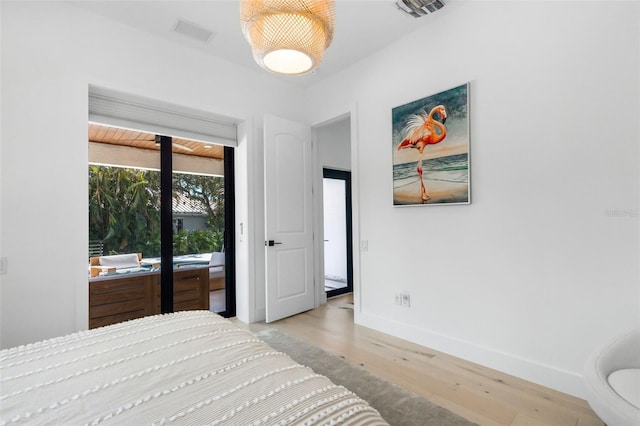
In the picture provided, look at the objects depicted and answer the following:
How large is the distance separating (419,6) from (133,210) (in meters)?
3.24

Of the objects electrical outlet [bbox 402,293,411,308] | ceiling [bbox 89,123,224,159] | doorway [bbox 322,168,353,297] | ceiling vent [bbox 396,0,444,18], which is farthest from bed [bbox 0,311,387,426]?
doorway [bbox 322,168,353,297]

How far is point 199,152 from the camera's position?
3.57m

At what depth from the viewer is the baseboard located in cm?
202

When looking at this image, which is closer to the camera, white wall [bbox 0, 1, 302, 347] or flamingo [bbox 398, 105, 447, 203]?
Result: white wall [bbox 0, 1, 302, 347]

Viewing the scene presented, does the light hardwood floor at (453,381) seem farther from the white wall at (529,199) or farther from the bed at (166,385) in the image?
the bed at (166,385)

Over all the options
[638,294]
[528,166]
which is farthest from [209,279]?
[638,294]

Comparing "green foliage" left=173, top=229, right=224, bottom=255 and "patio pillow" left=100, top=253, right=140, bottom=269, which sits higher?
"green foliage" left=173, top=229, right=224, bottom=255

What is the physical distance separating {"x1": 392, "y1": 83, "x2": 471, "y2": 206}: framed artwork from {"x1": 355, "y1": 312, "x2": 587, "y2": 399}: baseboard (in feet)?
3.86

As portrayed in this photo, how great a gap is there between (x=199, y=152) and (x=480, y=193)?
2.94 metres

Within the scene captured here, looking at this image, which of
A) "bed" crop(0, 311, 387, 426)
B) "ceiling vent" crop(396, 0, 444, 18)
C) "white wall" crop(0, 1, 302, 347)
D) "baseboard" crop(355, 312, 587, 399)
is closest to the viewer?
"bed" crop(0, 311, 387, 426)

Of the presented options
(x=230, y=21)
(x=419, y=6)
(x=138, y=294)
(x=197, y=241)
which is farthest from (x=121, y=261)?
(x=419, y=6)

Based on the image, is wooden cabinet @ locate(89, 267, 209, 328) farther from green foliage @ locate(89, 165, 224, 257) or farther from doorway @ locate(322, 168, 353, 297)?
doorway @ locate(322, 168, 353, 297)

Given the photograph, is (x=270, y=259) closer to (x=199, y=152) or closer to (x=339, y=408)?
(x=199, y=152)

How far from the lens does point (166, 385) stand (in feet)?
3.20
